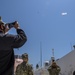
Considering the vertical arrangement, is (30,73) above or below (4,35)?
below

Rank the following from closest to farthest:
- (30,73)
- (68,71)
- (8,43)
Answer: (8,43) → (30,73) → (68,71)

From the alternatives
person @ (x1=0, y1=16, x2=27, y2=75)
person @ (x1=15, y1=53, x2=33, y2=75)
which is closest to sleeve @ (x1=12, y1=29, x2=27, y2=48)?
person @ (x1=0, y1=16, x2=27, y2=75)

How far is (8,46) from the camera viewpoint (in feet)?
6.84

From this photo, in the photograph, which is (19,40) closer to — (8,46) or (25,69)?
(8,46)

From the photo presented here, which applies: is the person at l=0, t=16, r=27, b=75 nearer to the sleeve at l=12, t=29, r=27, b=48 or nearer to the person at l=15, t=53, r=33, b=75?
the sleeve at l=12, t=29, r=27, b=48

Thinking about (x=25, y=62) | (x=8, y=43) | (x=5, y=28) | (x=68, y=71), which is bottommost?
(x=68, y=71)

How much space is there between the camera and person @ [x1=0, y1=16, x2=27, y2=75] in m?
2.07

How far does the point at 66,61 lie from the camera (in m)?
12.3

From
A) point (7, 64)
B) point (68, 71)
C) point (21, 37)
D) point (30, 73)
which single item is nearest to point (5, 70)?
point (7, 64)

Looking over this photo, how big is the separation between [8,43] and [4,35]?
0.26 ft

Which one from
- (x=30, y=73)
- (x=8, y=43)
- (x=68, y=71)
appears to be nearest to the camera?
(x=8, y=43)

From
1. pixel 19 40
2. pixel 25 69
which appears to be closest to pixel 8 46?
pixel 19 40

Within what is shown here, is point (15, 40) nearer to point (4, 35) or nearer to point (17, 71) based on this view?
point (4, 35)

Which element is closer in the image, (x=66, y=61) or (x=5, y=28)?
(x=5, y=28)
